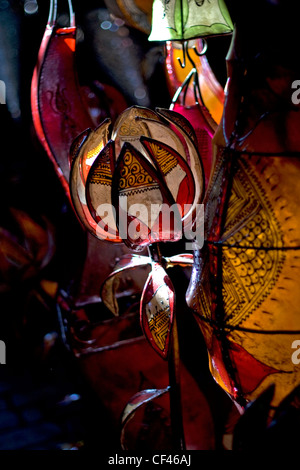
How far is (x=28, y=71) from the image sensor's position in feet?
4.56

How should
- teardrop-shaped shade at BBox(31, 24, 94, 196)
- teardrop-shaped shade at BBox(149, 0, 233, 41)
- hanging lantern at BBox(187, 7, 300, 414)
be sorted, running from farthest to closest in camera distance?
1. teardrop-shaped shade at BBox(31, 24, 94, 196)
2. teardrop-shaped shade at BBox(149, 0, 233, 41)
3. hanging lantern at BBox(187, 7, 300, 414)

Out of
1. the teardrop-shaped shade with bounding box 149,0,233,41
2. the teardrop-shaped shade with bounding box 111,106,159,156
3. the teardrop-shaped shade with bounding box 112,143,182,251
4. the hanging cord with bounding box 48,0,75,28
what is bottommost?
the teardrop-shaped shade with bounding box 112,143,182,251

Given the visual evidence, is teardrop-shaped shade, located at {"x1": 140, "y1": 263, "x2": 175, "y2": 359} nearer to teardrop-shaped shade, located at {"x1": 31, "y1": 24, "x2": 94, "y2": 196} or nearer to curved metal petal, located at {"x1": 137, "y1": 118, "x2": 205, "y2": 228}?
curved metal petal, located at {"x1": 137, "y1": 118, "x2": 205, "y2": 228}

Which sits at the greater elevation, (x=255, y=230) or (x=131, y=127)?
(x=131, y=127)

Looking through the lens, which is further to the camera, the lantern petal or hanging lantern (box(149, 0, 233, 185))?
→ hanging lantern (box(149, 0, 233, 185))

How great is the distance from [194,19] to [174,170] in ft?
0.99

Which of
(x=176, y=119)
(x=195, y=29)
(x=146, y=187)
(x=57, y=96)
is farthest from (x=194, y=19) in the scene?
(x=57, y=96)

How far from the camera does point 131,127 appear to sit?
28.5 inches

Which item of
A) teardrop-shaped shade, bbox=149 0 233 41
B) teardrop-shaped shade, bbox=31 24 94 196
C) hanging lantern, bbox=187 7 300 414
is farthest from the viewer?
teardrop-shaped shade, bbox=31 24 94 196

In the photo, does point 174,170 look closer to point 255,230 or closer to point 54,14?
point 255,230

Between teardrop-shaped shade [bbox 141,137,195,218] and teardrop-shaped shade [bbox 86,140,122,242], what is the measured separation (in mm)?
57

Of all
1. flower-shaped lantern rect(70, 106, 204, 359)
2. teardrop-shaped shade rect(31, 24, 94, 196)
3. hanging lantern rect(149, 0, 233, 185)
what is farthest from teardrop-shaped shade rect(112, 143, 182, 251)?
teardrop-shaped shade rect(31, 24, 94, 196)

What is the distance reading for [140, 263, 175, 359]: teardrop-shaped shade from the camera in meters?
0.73

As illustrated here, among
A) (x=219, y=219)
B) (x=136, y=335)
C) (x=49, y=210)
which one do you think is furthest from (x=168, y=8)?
(x=49, y=210)
